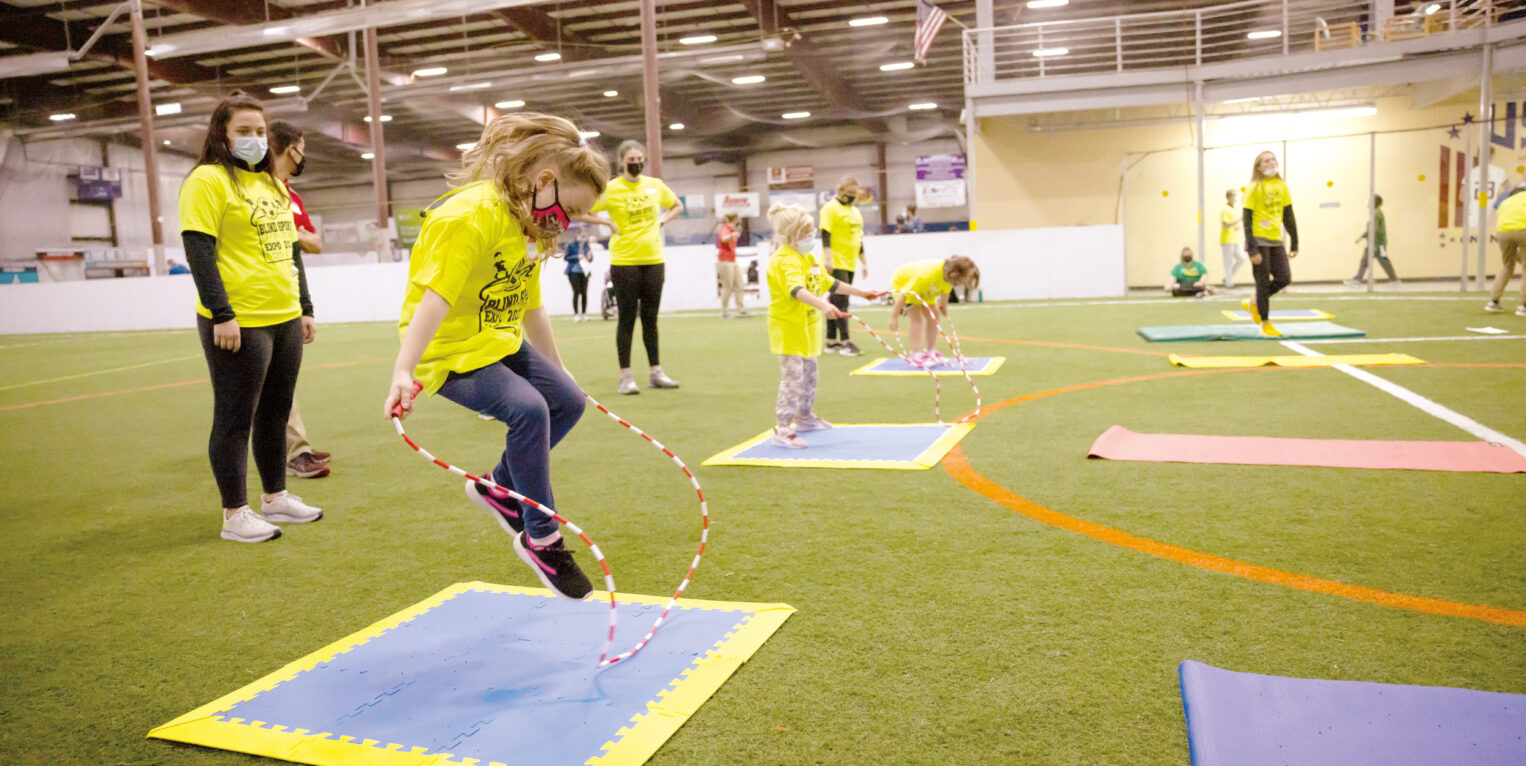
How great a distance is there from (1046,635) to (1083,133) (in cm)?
2158

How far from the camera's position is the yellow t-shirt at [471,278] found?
9.05ft

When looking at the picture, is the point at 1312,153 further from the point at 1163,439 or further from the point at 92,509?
the point at 92,509

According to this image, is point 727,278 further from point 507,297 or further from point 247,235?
point 507,297

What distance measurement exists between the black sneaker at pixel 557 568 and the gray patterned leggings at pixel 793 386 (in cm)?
260

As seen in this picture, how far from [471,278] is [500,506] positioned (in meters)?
0.79

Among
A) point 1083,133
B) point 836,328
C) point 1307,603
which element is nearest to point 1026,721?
point 1307,603

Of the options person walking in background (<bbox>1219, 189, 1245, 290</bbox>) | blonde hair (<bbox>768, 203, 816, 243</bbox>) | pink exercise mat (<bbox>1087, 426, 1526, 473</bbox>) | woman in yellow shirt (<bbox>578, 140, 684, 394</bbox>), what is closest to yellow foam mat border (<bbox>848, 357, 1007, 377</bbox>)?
woman in yellow shirt (<bbox>578, 140, 684, 394</bbox>)

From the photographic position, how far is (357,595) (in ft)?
10.9

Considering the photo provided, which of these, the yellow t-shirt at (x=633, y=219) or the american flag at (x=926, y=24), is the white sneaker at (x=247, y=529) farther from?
the american flag at (x=926, y=24)

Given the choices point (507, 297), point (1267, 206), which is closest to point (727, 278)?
point (1267, 206)

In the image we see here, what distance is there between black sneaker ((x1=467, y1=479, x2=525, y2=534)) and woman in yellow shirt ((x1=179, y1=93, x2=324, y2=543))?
1.38 metres

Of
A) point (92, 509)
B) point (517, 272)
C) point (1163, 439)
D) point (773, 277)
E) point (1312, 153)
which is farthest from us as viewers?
point (1312, 153)

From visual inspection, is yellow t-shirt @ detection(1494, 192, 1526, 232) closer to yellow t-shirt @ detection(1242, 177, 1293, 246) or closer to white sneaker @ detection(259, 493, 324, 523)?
yellow t-shirt @ detection(1242, 177, 1293, 246)

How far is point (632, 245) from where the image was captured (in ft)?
25.6
